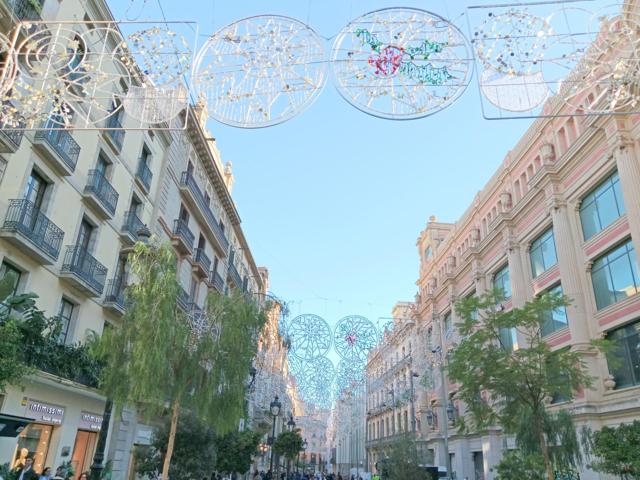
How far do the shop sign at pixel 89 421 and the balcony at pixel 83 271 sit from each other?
14.0 ft

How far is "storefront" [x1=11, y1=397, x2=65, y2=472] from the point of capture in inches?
576

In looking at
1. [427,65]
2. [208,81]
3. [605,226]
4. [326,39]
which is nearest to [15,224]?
[208,81]

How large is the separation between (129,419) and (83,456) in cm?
320

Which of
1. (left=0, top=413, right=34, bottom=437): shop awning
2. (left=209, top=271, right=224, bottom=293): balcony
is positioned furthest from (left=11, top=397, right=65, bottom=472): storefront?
(left=209, top=271, right=224, bottom=293): balcony

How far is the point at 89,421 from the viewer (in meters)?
18.3

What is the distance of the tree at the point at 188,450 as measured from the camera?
15109 millimetres

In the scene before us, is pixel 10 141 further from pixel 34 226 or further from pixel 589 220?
pixel 589 220

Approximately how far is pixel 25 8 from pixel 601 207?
22.2 metres

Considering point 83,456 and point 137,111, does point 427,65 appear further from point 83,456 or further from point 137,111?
point 83,456

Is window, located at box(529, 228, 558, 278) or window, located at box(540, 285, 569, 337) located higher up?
window, located at box(529, 228, 558, 278)

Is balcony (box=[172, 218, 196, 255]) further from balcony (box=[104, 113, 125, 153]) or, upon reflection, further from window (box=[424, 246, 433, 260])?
window (box=[424, 246, 433, 260])

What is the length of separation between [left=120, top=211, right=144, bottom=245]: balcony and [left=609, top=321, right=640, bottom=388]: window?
1928cm

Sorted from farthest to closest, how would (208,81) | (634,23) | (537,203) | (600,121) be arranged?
1. (537,203)
2. (600,121)
3. (208,81)
4. (634,23)

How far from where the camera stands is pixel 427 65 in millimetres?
7621
